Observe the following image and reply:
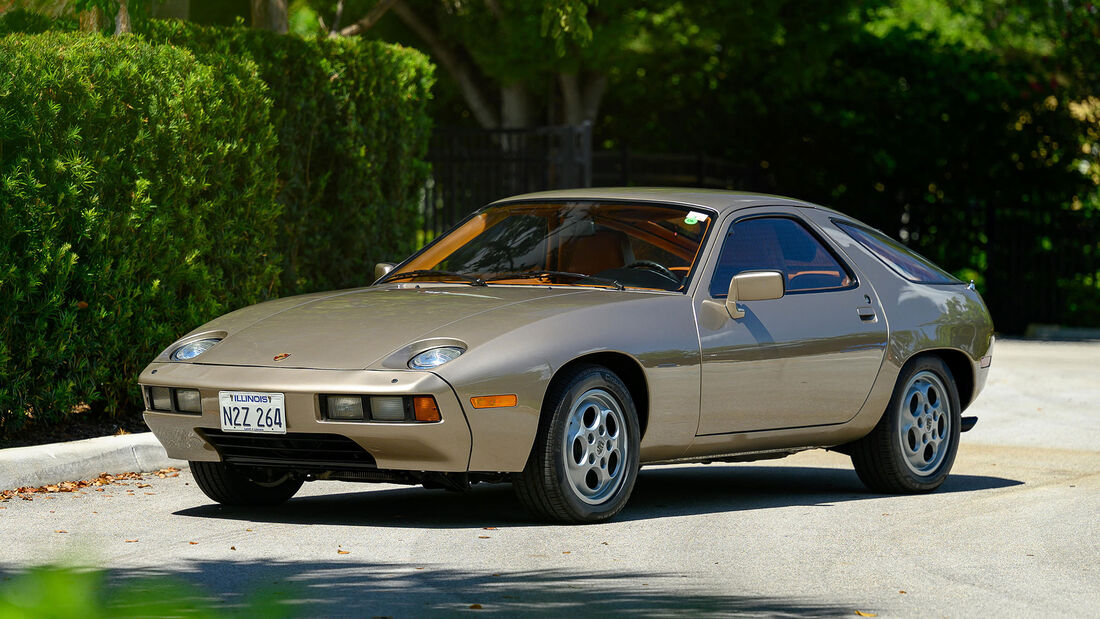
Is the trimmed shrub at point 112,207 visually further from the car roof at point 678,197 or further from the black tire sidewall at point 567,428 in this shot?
the black tire sidewall at point 567,428

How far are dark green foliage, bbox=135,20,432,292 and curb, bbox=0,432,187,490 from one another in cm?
319

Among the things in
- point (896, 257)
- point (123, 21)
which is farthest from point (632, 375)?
point (123, 21)

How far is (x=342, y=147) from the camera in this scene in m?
12.9

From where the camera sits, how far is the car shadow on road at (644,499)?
303 inches

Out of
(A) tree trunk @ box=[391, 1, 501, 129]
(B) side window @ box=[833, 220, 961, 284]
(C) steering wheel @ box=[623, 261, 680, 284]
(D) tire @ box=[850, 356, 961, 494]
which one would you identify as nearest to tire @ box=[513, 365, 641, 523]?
(C) steering wheel @ box=[623, 261, 680, 284]

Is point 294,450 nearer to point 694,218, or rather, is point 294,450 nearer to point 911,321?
point 694,218

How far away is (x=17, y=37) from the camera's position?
977 centimetres

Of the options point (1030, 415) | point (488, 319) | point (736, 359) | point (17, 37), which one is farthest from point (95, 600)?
point (1030, 415)

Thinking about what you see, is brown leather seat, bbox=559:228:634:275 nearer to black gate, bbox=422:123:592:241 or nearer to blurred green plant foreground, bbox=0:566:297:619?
blurred green plant foreground, bbox=0:566:297:619

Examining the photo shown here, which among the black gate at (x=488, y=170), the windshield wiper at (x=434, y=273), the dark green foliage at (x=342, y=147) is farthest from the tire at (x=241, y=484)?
the black gate at (x=488, y=170)

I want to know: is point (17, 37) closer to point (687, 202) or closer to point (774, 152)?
point (687, 202)

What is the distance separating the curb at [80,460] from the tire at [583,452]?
2355 millimetres

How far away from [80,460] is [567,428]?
3.12 metres

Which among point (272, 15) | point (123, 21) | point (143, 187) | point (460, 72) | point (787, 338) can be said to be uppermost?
point (272, 15)
